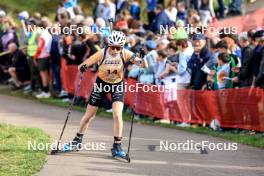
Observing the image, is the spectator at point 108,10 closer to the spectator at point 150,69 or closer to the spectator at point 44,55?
the spectator at point 44,55

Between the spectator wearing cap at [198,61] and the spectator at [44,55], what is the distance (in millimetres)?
5337

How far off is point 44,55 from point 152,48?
377 cm

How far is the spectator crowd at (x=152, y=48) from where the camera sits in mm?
15016

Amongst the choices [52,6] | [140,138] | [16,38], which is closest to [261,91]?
[140,138]

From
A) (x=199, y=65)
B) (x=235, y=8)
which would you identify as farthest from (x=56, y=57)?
(x=235, y=8)

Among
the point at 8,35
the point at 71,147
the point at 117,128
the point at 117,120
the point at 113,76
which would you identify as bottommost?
the point at 71,147

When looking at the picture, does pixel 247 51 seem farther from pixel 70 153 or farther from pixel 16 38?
pixel 16 38

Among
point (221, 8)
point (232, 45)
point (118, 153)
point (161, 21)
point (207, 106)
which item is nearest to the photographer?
point (118, 153)

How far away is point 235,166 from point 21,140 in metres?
4.20

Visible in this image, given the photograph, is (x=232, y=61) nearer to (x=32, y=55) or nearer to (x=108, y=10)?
(x=32, y=55)

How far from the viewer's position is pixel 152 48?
17672mm

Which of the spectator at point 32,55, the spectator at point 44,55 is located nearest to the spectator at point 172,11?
the spectator at point 44,55

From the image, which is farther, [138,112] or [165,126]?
[138,112]

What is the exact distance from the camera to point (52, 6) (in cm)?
3084
